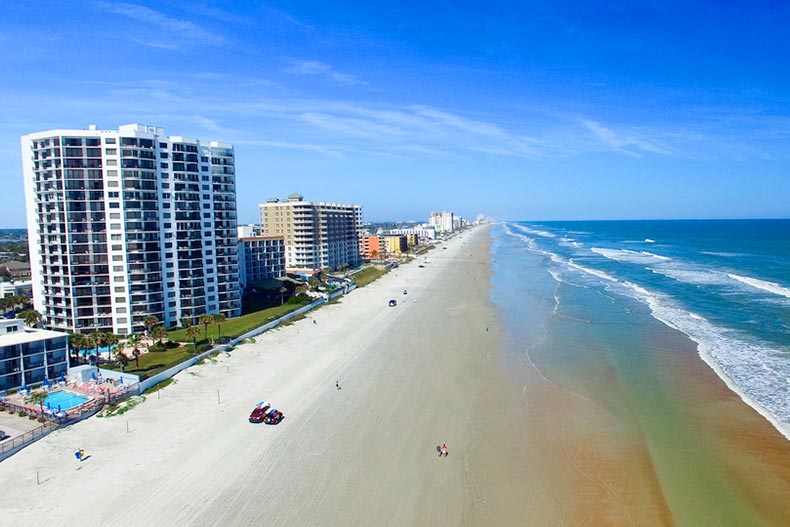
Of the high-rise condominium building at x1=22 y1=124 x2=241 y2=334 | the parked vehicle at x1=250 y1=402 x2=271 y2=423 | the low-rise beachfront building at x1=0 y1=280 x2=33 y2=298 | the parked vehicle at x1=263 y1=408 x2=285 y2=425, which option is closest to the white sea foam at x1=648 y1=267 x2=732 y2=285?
the parked vehicle at x1=263 y1=408 x2=285 y2=425

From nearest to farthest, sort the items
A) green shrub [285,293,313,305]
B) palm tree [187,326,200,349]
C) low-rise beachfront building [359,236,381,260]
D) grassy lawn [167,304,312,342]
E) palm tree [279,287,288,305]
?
palm tree [187,326,200,349]
grassy lawn [167,304,312,342]
green shrub [285,293,313,305]
palm tree [279,287,288,305]
low-rise beachfront building [359,236,381,260]


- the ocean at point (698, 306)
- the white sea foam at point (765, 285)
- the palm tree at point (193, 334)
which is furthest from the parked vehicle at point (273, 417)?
the white sea foam at point (765, 285)

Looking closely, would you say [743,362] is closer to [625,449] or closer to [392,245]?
[625,449]

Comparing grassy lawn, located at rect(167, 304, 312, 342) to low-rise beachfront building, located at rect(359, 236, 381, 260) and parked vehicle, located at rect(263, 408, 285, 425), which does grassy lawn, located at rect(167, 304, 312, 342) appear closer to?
parked vehicle, located at rect(263, 408, 285, 425)

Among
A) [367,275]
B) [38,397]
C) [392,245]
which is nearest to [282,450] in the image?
[38,397]

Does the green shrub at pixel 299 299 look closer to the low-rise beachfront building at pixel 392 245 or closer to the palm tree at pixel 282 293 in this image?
the palm tree at pixel 282 293

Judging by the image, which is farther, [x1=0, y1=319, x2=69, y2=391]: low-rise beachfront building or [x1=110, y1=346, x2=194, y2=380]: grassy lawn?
[x1=110, y1=346, x2=194, y2=380]: grassy lawn
